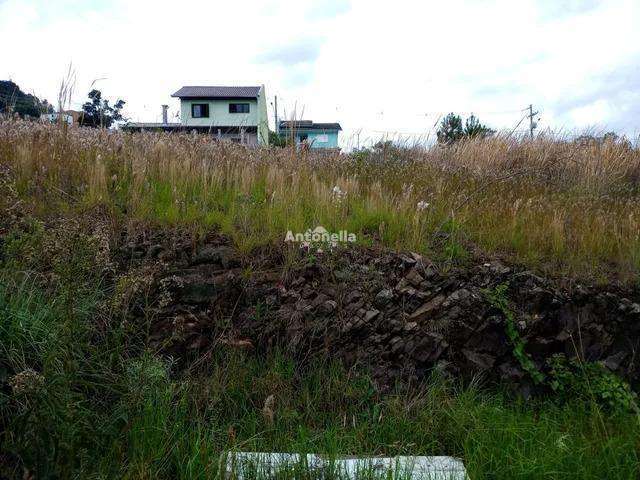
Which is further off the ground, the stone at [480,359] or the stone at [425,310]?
the stone at [425,310]

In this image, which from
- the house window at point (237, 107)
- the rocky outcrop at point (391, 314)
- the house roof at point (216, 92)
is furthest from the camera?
the house window at point (237, 107)

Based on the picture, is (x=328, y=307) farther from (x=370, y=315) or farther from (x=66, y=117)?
(x=66, y=117)

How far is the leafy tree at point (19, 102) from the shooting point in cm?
581

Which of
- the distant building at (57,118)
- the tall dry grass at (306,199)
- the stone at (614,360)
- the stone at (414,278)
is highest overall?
the distant building at (57,118)

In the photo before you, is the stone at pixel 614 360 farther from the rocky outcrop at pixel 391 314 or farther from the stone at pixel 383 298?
the stone at pixel 383 298

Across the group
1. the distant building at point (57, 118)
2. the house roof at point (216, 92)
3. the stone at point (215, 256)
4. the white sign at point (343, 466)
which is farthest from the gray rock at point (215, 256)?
the house roof at point (216, 92)

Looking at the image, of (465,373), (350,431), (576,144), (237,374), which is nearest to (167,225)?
(237,374)

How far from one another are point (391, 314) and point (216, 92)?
1797 inches

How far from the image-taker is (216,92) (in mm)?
45906

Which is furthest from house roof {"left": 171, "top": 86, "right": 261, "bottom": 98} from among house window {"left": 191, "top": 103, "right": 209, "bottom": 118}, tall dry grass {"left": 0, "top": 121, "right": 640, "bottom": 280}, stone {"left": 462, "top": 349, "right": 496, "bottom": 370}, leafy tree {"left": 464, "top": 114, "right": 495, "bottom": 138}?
stone {"left": 462, "top": 349, "right": 496, "bottom": 370}

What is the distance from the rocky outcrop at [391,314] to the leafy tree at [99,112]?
10.9ft

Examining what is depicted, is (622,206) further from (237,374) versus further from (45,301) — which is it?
(45,301)

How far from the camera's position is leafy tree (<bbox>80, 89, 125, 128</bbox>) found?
6.04m

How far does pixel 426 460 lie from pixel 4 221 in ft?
10.9
